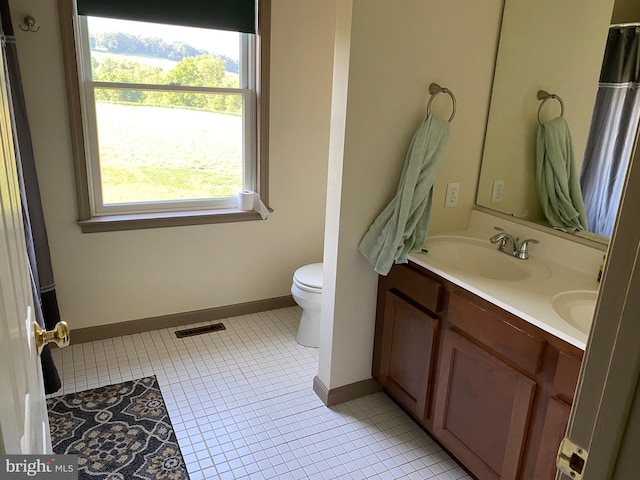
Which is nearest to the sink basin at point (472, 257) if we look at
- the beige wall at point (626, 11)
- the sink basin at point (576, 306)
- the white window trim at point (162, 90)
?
the sink basin at point (576, 306)

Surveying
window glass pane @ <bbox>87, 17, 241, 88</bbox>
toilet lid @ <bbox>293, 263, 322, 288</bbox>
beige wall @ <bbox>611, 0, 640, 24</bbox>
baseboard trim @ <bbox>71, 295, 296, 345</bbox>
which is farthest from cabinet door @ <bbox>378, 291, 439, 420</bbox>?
window glass pane @ <bbox>87, 17, 241, 88</bbox>

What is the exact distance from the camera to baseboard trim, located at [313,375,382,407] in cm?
236

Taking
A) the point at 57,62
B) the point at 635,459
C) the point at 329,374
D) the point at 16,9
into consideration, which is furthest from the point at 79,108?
the point at 635,459

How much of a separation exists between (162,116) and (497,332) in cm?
217

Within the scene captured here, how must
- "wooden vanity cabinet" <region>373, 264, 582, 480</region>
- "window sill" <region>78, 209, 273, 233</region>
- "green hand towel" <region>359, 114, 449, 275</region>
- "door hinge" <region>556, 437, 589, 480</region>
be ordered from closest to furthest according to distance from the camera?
"door hinge" <region>556, 437, 589, 480</region>, "wooden vanity cabinet" <region>373, 264, 582, 480</region>, "green hand towel" <region>359, 114, 449, 275</region>, "window sill" <region>78, 209, 273, 233</region>

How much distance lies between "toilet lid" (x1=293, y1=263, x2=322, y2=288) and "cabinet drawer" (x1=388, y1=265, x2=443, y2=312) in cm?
65

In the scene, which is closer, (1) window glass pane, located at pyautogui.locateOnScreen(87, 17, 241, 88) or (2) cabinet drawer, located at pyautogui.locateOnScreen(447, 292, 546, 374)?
(2) cabinet drawer, located at pyautogui.locateOnScreen(447, 292, 546, 374)

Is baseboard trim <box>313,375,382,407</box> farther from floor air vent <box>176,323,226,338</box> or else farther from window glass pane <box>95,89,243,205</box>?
window glass pane <box>95,89,243,205</box>

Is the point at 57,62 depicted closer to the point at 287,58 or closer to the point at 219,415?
the point at 287,58

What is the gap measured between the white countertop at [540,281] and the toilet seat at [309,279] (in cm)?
78

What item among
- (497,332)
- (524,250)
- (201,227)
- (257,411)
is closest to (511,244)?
(524,250)

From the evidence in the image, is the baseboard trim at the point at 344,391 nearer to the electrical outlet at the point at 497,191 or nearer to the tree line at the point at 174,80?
the electrical outlet at the point at 497,191

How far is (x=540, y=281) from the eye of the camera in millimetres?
1825

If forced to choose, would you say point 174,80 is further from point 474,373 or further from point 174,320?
point 474,373
